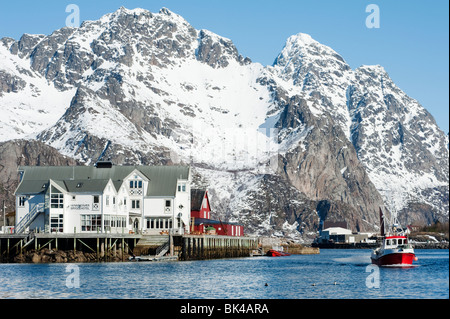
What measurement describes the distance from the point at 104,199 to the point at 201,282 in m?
36.0

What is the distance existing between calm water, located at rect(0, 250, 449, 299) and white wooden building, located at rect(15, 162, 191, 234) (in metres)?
12.6

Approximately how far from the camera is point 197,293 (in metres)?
73.8

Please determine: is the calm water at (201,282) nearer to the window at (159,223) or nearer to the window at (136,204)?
the window at (159,223)

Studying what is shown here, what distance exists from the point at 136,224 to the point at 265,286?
151ft

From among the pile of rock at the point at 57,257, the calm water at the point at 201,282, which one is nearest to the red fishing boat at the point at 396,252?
the calm water at the point at 201,282

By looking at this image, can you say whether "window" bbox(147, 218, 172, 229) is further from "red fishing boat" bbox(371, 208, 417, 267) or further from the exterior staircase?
"red fishing boat" bbox(371, 208, 417, 267)

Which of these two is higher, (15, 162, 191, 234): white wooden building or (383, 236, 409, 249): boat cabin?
(15, 162, 191, 234): white wooden building

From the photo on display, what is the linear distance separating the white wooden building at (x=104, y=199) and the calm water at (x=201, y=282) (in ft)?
41.3

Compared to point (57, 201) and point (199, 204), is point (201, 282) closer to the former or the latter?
point (57, 201)

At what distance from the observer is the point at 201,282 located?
274ft

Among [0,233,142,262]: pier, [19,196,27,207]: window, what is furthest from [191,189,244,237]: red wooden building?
[19,196,27,207]: window

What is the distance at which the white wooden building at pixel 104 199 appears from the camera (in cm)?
11575

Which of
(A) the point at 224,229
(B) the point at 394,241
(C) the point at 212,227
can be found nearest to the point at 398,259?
(B) the point at 394,241

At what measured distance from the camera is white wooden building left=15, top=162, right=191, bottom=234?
11575 cm
